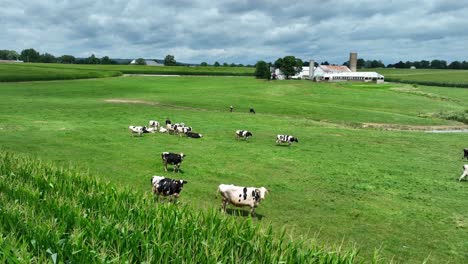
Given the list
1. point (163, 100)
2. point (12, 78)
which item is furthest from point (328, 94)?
point (12, 78)

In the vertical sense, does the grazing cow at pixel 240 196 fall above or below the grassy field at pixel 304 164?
above

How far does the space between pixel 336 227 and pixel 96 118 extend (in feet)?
127

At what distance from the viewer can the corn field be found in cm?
838

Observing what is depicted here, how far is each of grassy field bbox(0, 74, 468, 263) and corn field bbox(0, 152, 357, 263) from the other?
4579mm

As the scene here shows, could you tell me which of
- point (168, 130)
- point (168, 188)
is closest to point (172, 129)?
point (168, 130)

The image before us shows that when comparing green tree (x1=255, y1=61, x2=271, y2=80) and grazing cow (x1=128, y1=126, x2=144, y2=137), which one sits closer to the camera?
grazing cow (x1=128, y1=126, x2=144, y2=137)

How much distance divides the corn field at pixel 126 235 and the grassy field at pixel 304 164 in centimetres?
458

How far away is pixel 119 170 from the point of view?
945 inches

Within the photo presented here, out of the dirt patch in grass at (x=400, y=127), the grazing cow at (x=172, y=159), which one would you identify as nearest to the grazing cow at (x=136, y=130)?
the grazing cow at (x=172, y=159)

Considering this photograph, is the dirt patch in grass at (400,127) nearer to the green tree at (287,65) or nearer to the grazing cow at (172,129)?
the grazing cow at (172,129)

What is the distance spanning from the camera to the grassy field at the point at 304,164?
1725 cm

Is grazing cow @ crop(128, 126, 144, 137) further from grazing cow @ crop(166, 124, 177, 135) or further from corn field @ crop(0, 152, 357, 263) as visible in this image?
corn field @ crop(0, 152, 357, 263)

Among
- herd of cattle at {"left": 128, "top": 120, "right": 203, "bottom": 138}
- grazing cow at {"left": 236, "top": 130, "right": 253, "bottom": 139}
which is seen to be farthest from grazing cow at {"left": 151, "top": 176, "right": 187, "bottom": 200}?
grazing cow at {"left": 236, "top": 130, "right": 253, "bottom": 139}

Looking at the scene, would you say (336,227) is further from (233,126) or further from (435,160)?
(233,126)
